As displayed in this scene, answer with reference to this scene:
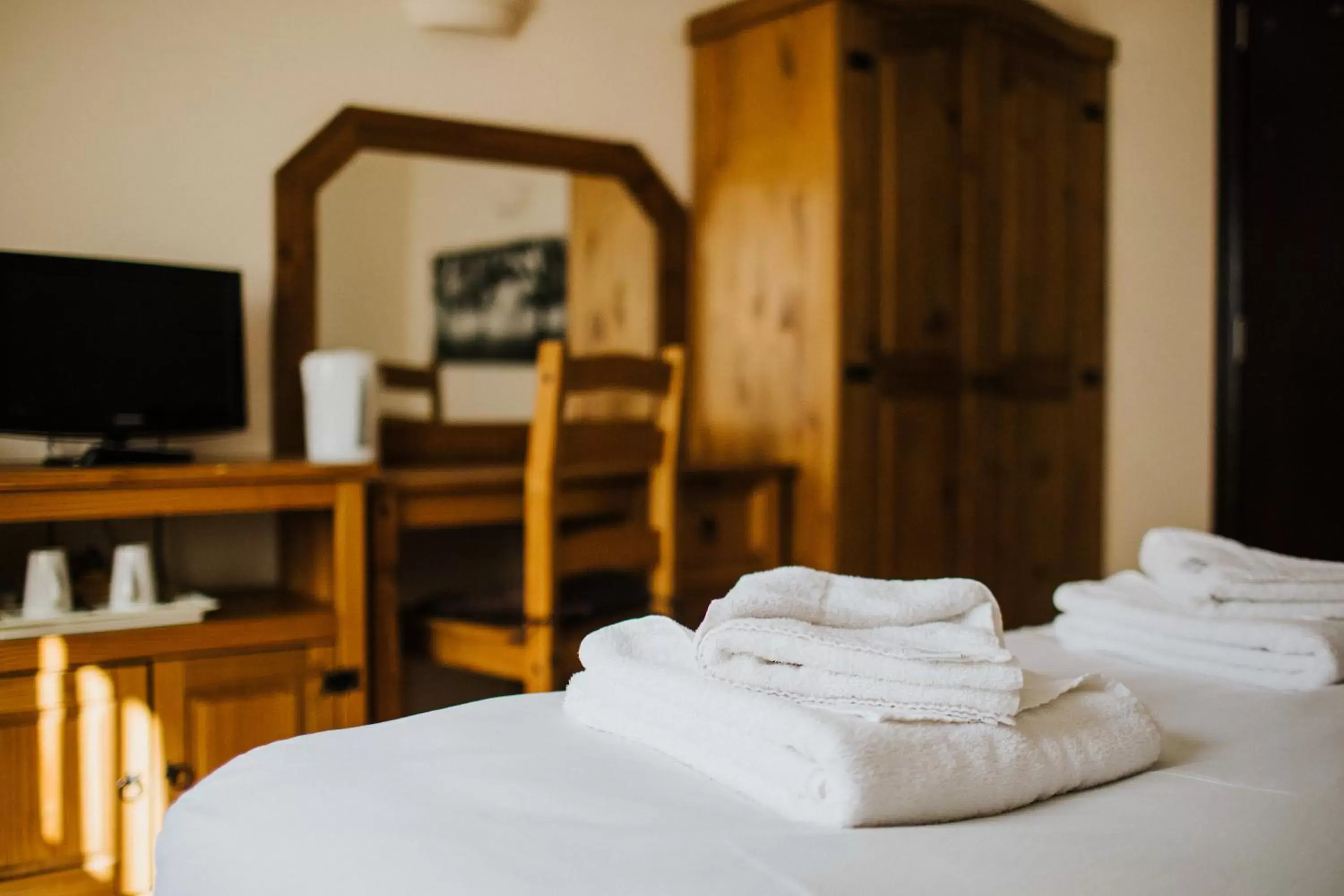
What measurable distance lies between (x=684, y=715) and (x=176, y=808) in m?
0.41

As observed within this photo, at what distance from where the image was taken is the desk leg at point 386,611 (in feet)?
6.93

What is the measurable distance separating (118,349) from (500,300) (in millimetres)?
949

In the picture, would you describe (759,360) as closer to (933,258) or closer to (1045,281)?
(933,258)

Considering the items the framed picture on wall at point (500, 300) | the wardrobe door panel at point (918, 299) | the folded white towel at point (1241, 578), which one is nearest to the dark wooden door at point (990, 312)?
the wardrobe door panel at point (918, 299)

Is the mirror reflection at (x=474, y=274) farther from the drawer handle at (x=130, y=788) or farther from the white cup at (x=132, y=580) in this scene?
the drawer handle at (x=130, y=788)

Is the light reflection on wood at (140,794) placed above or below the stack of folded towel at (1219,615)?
below

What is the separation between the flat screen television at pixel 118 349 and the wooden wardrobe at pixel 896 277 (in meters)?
1.25

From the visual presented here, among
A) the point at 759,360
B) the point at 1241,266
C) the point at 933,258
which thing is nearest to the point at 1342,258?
the point at 1241,266

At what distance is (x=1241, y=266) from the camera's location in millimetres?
3666

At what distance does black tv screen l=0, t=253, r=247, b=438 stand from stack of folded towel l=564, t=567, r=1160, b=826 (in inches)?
56.1

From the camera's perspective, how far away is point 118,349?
2086 mm

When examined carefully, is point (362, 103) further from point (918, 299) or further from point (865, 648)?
point (865, 648)

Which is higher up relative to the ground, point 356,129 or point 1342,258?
point 356,129

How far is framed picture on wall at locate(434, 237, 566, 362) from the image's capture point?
8.92 ft
